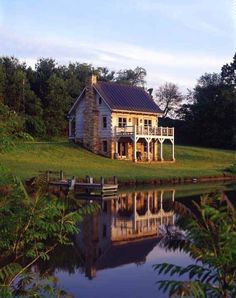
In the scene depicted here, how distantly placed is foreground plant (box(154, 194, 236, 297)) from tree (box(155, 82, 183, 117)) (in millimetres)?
112924

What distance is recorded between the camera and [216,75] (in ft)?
407

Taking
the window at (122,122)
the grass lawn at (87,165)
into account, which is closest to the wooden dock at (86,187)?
the grass lawn at (87,165)

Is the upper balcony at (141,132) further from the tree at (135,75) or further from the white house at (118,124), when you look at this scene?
the tree at (135,75)

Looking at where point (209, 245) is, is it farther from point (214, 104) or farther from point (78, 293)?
point (214, 104)

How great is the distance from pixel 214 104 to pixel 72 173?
4856 centimetres

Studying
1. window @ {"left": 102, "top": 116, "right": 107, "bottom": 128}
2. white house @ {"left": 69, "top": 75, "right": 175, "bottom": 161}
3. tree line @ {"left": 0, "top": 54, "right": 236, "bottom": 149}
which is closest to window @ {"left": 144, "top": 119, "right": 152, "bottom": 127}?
white house @ {"left": 69, "top": 75, "right": 175, "bottom": 161}

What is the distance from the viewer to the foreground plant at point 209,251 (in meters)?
5.83

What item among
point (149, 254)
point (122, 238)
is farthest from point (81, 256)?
point (122, 238)

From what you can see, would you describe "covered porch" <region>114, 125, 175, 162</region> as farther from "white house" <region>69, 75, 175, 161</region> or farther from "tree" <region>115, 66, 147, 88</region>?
"tree" <region>115, 66, 147, 88</region>

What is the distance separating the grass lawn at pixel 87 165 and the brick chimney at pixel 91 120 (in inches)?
69.3

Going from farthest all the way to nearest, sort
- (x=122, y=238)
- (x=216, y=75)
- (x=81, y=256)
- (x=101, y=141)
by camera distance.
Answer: (x=216, y=75), (x=101, y=141), (x=122, y=238), (x=81, y=256)

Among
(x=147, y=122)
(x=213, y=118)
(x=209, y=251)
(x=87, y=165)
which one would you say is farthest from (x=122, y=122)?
(x=209, y=251)

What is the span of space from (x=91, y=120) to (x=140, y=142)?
6.19 metres

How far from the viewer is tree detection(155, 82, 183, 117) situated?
391 ft
